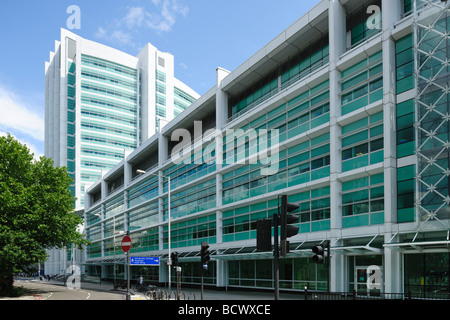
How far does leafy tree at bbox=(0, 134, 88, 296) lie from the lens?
32.4 meters

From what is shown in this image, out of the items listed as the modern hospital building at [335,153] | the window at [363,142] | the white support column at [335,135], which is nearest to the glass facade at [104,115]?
the modern hospital building at [335,153]

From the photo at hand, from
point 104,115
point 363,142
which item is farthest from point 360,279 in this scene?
point 104,115

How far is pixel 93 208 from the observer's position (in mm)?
86375

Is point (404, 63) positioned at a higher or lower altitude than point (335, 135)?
higher

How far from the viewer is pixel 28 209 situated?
110 feet

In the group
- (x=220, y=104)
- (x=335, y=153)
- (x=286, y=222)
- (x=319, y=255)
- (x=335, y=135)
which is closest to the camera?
(x=286, y=222)

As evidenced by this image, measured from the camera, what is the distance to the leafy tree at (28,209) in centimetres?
3238

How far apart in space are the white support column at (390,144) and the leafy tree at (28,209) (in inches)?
1003

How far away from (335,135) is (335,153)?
1231mm

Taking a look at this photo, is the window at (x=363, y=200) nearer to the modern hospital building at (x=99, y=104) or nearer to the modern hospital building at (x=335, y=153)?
the modern hospital building at (x=335, y=153)

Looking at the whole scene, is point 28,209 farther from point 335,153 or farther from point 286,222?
point 286,222

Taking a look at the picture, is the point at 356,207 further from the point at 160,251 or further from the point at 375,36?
the point at 160,251

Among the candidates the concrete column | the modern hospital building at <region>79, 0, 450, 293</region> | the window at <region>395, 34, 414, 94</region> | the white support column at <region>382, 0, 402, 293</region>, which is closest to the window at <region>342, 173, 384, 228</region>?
the modern hospital building at <region>79, 0, 450, 293</region>

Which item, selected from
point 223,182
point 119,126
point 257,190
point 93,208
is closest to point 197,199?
point 223,182
